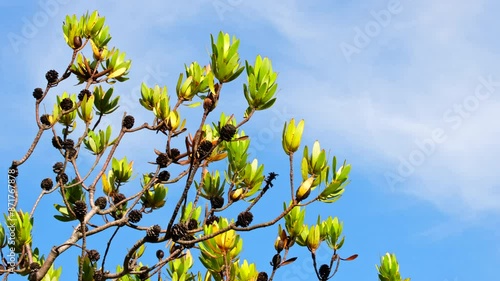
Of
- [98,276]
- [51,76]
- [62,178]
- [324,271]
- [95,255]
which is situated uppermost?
[51,76]

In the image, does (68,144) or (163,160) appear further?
(68,144)

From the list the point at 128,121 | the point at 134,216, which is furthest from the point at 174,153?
the point at 128,121

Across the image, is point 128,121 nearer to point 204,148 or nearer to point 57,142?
point 57,142

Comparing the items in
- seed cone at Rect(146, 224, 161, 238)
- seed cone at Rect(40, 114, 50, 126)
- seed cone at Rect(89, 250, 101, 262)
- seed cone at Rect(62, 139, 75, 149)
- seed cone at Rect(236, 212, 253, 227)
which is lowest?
seed cone at Rect(146, 224, 161, 238)

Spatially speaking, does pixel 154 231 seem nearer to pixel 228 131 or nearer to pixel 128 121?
pixel 228 131

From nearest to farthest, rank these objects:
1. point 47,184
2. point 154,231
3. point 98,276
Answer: point 154,231
point 98,276
point 47,184

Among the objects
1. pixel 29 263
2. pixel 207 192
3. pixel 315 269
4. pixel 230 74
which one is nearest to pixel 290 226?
pixel 315 269

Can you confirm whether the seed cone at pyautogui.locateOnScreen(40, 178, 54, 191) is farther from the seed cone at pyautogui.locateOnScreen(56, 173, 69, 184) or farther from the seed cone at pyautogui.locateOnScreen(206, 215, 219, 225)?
the seed cone at pyautogui.locateOnScreen(206, 215, 219, 225)

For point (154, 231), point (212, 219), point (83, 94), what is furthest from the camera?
point (83, 94)

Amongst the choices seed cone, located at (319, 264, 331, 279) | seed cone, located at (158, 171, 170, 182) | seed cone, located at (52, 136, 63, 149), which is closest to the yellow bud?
seed cone, located at (319, 264, 331, 279)

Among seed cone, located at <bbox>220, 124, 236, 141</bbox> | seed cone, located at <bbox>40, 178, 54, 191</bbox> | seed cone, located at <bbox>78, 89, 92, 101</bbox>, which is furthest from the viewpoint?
seed cone, located at <bbox>78, 89, 92, 101</bbox>

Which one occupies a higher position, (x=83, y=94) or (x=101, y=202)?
(x=83, y=94)

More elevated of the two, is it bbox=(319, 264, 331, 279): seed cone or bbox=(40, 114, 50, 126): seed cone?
bbox=(40, 114, 50, 126): seed cone

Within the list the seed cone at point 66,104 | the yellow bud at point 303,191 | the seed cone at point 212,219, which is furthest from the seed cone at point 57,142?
the yellow bud at point 303,191
